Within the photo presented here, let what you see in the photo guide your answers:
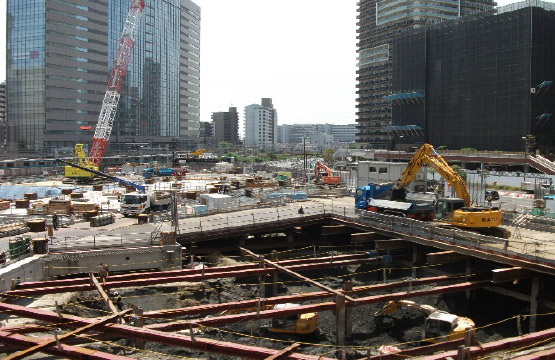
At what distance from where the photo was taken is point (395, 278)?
29.9 m

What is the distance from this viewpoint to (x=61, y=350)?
508 inches

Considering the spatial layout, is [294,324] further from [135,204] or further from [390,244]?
[135,204]

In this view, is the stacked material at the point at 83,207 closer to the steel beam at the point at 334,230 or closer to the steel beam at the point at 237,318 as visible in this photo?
the steel beam at the point at 334,230

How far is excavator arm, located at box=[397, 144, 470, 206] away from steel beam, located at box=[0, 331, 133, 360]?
2484cm

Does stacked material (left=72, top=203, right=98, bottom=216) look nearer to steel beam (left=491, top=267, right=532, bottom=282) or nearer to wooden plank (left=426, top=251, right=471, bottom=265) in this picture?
wooden plank (left=426, top=251, right=471, bottom=265)

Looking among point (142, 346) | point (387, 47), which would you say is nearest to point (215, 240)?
point (142, 346)

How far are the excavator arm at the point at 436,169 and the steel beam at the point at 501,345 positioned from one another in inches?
630

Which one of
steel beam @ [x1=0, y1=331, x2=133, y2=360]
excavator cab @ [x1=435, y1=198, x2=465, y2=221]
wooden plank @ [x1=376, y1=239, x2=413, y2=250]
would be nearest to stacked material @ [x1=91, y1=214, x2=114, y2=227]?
wooden plank @ [x1=376, y1=239, x2=413, y2=250]

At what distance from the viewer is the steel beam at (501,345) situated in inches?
531

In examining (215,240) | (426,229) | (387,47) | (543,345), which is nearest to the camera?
(543,345)

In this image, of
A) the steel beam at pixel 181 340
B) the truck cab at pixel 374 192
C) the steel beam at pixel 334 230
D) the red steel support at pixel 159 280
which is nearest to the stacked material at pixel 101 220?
the red steel support at pixel 159 280

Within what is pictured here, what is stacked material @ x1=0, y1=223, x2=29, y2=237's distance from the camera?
31.5 meters

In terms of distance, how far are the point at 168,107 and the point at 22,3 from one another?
214 feet

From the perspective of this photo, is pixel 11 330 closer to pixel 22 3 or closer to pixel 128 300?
pixel 128 300
